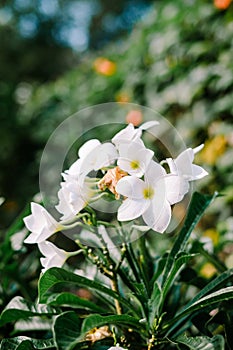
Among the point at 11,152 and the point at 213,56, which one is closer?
the point at 213,56

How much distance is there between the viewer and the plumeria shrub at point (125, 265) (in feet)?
2.62

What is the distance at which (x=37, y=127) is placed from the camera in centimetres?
438

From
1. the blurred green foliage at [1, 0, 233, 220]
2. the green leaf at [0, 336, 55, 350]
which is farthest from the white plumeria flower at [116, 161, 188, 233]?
the blurred green foliage at [1, 0, 233, 220]

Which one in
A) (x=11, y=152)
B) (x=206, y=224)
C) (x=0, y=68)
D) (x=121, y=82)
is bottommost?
(x=206, y=224)

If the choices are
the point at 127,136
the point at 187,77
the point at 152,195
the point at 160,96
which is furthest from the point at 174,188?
the point at 160,96

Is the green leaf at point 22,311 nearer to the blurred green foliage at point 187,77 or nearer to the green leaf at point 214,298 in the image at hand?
the green leaf at point 214,298

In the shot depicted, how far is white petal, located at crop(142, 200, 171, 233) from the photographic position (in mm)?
794

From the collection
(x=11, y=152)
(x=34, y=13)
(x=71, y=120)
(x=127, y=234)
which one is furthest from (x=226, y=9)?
(x=34, y=13)

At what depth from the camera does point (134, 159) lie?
82 cm

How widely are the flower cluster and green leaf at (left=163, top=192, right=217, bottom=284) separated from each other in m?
0.17

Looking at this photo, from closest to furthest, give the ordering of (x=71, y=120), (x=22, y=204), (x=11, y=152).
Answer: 1. (x=71, y=120)
2. (x=22, y=204)
3. (x=11, y=152)

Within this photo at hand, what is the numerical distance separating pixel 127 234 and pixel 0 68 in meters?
7.40

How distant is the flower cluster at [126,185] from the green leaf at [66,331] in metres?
0.14

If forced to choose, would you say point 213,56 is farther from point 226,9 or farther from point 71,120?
point 71,120
